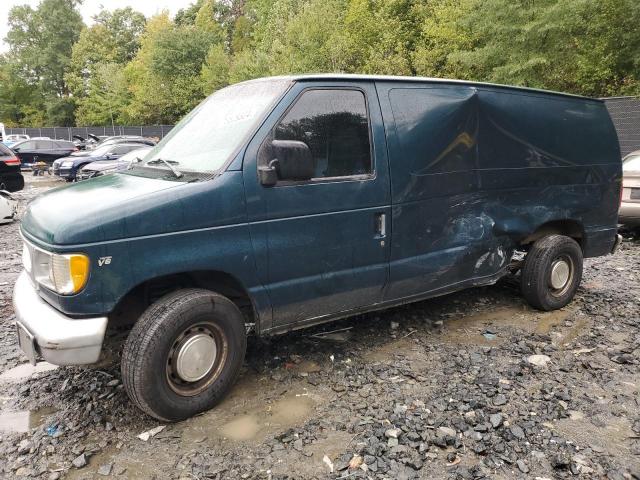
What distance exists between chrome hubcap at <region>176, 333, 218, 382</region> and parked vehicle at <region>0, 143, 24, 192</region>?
13983 mm

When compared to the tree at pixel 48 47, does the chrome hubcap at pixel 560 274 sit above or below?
below

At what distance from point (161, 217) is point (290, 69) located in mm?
28908

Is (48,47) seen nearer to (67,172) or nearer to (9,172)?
(67,172)

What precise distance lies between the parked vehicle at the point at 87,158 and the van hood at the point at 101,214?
1716cm

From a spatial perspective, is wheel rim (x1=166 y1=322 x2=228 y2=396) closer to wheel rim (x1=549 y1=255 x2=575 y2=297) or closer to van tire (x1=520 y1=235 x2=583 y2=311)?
van tire (x1=520 y1=235 x2=583 y2=311)

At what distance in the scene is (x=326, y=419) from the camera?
10.8ft

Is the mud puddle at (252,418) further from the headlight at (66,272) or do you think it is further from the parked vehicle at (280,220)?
the headlight at (66,272)

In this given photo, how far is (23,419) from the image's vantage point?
3.37 meters

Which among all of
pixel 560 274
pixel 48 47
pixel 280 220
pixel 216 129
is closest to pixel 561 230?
pixel 560 274

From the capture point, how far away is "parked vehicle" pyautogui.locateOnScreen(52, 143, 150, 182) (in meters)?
18.7

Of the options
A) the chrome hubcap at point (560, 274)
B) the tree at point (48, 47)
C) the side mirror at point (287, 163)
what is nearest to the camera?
the side mirror at point (287, 163)

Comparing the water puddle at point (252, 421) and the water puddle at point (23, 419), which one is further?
the water puddle at point (23, 419)

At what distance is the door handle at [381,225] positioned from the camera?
12.7 feet

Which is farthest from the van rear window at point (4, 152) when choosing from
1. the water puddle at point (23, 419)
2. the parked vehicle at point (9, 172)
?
the water puddle at point (23, 419)
